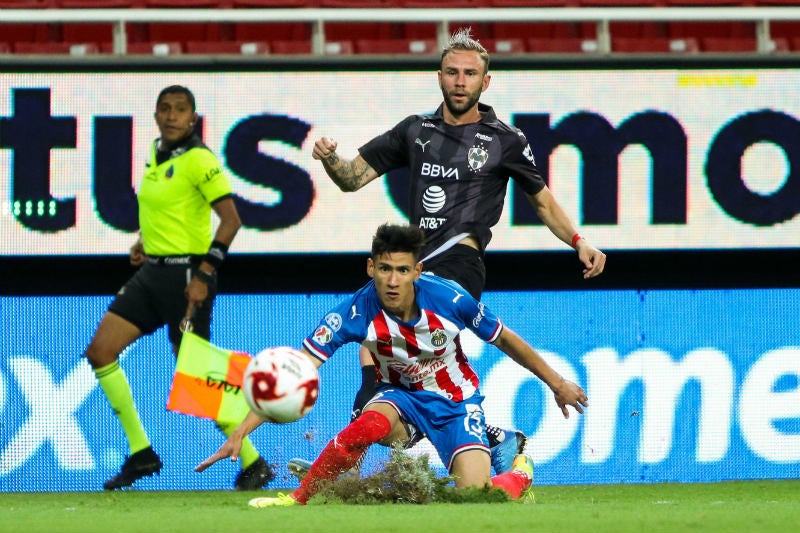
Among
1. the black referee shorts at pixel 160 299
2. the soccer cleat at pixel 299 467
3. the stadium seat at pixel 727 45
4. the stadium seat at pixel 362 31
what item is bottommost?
the soccer cleat at pixel 299 467

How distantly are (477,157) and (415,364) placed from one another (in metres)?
0.99

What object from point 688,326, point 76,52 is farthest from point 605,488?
point 76,52

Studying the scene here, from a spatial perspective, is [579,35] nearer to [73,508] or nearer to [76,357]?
[76,357]

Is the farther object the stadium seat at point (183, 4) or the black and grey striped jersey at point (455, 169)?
the stadium seat at point (183, 4)

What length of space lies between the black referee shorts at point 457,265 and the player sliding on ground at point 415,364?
0.18m

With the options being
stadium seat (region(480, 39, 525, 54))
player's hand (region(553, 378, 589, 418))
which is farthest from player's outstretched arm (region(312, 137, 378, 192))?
stadium seat (region(480, 39, 525, 54))

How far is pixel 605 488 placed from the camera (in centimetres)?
830

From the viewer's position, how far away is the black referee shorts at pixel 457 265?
21.3ft

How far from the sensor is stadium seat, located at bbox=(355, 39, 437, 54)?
34.5ft

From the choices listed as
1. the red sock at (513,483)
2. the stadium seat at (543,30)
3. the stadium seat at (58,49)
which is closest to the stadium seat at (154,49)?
the stadium seat at (58,49)

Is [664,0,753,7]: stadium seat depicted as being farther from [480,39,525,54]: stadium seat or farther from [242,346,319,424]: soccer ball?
[242,346,319,424]: soccer ball

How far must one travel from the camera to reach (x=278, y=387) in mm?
5480

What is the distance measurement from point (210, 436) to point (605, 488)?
7.45ft

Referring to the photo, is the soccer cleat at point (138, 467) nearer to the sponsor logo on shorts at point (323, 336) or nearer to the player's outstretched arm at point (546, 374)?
the sponsor logo on shorts at point (323, 336)
